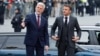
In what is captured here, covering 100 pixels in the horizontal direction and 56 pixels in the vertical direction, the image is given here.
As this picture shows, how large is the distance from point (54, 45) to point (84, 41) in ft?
2.40

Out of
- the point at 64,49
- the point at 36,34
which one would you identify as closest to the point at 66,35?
the point at 64,49

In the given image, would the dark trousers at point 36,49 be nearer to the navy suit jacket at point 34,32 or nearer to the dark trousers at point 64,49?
the navy suit jacket at point 34,32

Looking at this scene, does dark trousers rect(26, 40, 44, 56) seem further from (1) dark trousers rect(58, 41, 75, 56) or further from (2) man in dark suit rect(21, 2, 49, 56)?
(1) dark trousers rect(58, 41, 75, 56)

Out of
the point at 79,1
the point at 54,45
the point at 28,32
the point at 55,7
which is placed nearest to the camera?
the point at 28,32

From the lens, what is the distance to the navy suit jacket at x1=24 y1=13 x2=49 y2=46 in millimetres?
9594

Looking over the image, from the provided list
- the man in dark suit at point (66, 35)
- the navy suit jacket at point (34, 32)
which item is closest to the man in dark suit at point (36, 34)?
the navy suit jacket at point (34, 32)

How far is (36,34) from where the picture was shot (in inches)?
378

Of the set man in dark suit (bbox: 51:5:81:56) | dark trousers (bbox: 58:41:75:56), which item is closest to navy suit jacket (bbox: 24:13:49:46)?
man in dark suit (bbox: 51:5:81:56)

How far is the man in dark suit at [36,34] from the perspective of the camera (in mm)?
9594

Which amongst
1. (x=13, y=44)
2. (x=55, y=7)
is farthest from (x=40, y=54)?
(x=55, y=7)

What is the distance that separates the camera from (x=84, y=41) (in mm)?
10875

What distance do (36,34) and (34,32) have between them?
6 centimetres

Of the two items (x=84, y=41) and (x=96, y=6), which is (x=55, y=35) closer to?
(x=84, y=41)

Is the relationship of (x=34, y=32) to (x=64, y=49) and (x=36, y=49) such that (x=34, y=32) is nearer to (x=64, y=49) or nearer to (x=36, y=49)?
(x=36, y=49)
